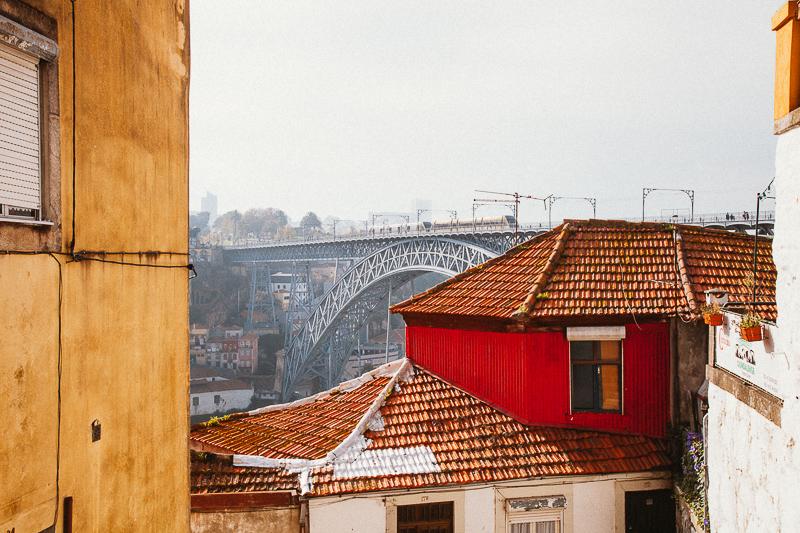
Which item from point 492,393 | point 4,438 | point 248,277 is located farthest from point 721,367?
point 248,277

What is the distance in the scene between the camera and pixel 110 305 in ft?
15.7

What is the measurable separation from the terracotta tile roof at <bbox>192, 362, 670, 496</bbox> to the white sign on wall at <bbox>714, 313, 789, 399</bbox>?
102 inches

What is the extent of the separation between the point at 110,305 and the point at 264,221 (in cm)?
12940

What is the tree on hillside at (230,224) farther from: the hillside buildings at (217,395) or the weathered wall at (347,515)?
the weathered wall at (347,515)

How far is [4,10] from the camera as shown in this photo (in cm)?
369

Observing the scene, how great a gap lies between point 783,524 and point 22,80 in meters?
5.91

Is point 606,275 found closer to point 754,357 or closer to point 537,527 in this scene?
point 537,527

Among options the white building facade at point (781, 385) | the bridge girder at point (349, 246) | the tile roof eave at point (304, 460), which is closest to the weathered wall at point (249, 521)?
the tile roof eave at point (304, 460)

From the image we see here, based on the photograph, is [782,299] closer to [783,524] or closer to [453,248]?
[783,524]

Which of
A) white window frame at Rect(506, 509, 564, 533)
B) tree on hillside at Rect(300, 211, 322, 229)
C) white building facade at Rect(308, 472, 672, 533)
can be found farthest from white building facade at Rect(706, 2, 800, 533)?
tree on hillside at Rect(300, 211, 322, 229)

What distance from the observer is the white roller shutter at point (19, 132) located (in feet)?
12.3

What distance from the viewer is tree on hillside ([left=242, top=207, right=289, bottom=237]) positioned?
129000 millimetres

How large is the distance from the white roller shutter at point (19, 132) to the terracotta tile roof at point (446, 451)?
517 cm

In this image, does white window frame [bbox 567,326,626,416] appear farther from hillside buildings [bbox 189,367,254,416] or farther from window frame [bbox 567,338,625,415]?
hillside buildings [bbox 189,367,254,416]
